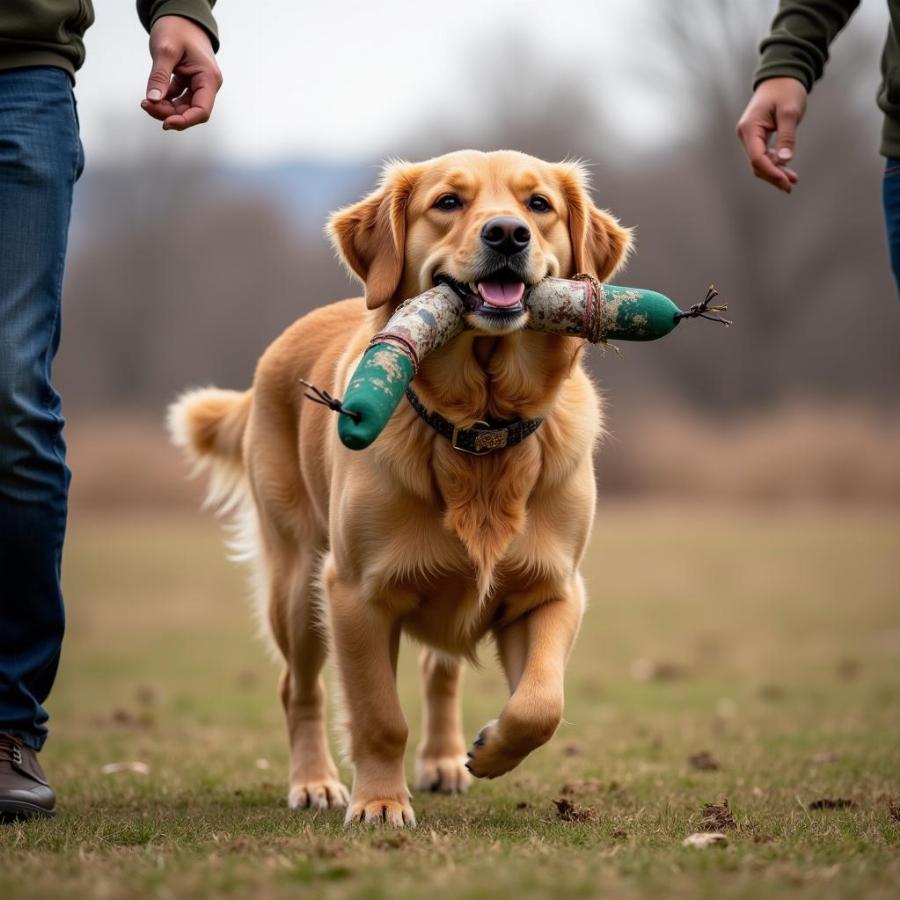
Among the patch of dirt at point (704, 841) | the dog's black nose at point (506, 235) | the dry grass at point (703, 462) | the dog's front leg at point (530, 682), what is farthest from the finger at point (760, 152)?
the dry grass at point (703, 462)

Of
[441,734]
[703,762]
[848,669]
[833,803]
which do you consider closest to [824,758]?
[703,762]

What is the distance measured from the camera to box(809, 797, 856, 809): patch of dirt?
12.3ft

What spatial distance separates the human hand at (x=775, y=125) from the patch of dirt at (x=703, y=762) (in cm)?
206

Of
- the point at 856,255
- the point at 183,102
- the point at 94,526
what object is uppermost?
the point at 856,255

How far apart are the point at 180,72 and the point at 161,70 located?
0.12 metres

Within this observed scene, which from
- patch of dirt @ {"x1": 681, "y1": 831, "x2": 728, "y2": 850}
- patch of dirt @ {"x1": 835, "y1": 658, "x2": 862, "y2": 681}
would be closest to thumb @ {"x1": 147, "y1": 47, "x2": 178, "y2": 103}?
patch of dirt @ {"x1": 681, "y1": 831, "x2": 728, "y2": 850}

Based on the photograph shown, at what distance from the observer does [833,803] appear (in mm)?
3779

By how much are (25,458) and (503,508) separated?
4.24ft

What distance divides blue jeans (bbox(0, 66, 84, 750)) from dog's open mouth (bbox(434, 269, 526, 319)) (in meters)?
1.10

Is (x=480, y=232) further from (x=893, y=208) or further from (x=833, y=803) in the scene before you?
(x=833, y=803)

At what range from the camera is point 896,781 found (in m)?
4.26

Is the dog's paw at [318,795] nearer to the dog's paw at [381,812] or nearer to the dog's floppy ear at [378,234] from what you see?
the dog's paw at [381,812]

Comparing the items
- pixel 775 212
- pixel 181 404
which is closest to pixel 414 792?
pixel 181 404

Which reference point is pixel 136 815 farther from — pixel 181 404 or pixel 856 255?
pixel 856 255
